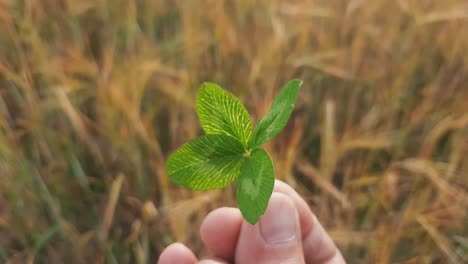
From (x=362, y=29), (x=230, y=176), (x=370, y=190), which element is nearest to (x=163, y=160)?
(x=370, y=190)

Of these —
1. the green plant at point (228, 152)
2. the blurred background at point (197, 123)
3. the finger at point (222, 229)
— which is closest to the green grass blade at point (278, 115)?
the green plant at point (228, 152)

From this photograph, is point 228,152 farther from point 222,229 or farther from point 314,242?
Result: point 314,242

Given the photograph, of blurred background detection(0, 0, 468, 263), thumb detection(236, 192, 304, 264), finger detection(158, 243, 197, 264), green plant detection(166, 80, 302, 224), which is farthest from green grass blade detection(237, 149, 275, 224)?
blurred background detection(0, 0, 468, 263)

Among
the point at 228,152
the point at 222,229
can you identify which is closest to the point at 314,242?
the point at 222,229

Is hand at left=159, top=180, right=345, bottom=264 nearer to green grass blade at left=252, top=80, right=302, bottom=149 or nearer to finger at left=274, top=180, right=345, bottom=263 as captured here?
finger at left=274, top=180, right=345, bottom=263

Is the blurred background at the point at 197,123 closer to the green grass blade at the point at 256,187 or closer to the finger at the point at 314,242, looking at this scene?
the finger at the point at 314,242

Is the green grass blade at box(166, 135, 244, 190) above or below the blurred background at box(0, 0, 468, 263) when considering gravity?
above

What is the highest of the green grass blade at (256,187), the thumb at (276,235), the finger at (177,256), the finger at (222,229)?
the green grass blade at (256,187)
